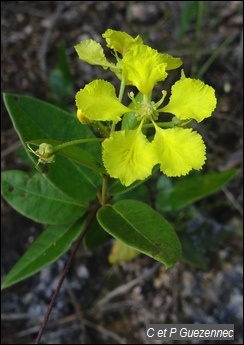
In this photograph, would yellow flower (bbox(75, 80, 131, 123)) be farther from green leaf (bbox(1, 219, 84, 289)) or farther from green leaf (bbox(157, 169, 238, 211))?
green leaf (bbox(157, 169, 238, 211))

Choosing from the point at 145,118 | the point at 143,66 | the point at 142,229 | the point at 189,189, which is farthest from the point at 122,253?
the point at 143,66

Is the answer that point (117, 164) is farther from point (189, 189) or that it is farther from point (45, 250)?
point (189, 189)

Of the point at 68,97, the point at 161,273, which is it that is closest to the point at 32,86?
the point at 68,97

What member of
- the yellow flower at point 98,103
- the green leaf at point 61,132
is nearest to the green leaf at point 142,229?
the green leaf at point 61,132

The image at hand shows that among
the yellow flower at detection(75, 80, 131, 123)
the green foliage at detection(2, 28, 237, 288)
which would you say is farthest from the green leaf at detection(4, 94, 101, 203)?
the yellow flower at detection(75, 80, 131, 123)

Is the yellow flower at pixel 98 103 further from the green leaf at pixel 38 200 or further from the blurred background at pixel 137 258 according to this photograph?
the blurred background at pixel 137 258

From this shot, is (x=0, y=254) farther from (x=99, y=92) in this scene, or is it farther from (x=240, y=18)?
(x=240, y=18)
